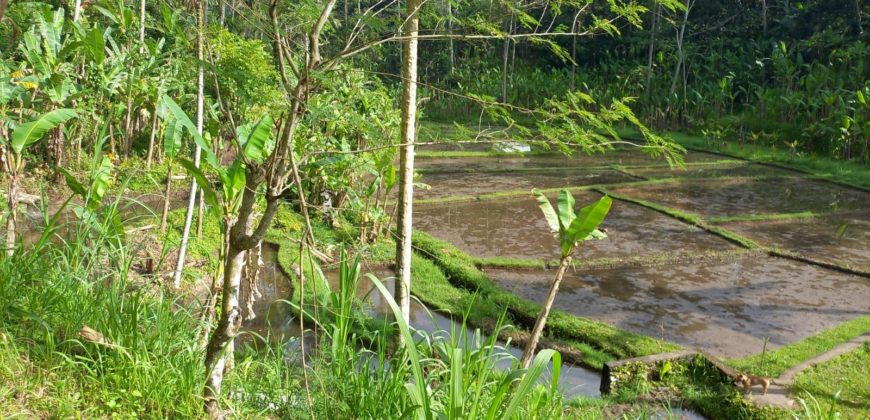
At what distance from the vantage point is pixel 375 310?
558 centimetres

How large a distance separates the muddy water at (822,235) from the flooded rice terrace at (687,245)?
17 mm

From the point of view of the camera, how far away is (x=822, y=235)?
26.7 ft

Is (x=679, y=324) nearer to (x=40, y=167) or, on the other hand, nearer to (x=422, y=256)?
(x=422, y=256)

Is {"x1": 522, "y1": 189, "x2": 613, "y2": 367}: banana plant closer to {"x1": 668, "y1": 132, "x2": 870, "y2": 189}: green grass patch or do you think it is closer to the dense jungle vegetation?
the dense jungle vegetation

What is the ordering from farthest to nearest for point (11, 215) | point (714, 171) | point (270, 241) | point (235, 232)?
point (714, 171) → point (270, 241) → point (11, 215) → point (235, 232)

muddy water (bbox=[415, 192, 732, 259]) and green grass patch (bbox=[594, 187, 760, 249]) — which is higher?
green grass patch (bbox=[594, 187, 760, 249])

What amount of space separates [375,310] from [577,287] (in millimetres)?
1685

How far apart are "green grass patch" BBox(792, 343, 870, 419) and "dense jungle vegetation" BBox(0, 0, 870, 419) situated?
0.04 metres

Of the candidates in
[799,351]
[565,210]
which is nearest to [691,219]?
[799,351]

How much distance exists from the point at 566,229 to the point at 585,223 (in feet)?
0.54

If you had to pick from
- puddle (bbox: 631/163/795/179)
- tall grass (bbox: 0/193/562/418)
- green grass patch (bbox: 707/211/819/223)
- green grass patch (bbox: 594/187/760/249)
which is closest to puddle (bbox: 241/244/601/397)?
tall grass (bbox: 0/193/562/418)

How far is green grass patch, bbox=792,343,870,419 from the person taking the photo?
3869mm

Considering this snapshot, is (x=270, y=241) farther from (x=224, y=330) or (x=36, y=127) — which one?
(x=224, y=330)

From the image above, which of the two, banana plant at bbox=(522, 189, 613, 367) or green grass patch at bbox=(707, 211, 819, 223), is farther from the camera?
green grass patch at bbox=(707, 211, 819, 223)
